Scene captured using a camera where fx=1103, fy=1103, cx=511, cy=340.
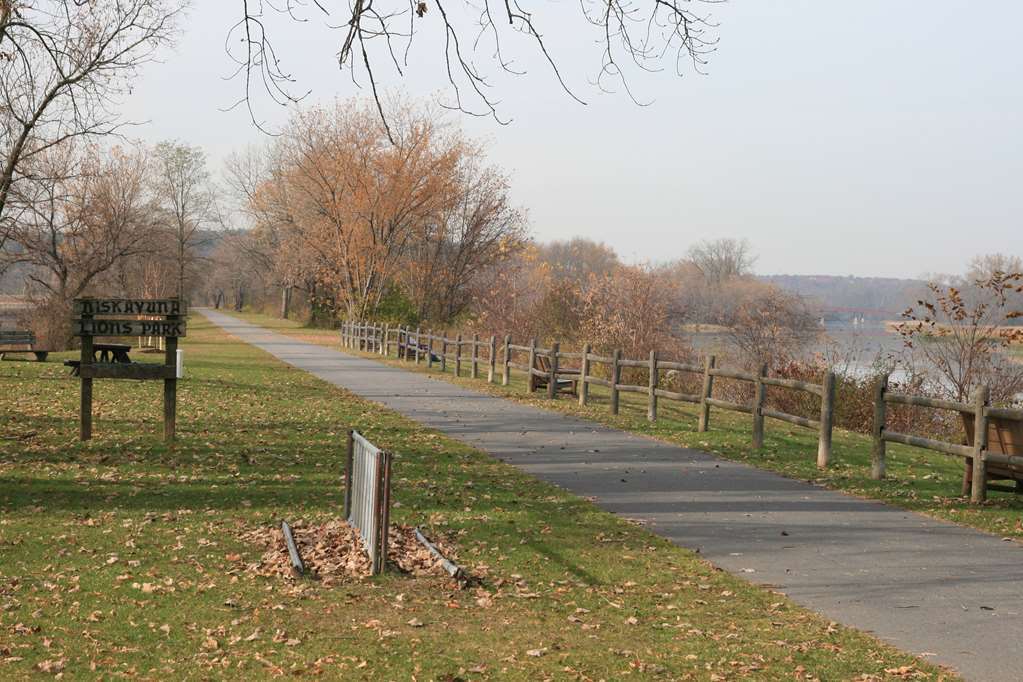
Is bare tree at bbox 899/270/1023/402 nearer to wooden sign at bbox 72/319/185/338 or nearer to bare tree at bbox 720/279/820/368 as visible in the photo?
bare tree at bbox 720/279/820/368

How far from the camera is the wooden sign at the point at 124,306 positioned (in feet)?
48.8

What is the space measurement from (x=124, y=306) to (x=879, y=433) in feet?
32.9

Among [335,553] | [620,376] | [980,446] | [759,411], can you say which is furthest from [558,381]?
[335,553]

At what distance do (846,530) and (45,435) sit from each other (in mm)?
11350

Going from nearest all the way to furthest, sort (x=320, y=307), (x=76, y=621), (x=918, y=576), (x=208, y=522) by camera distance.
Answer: (x=76, y=621)
(x=918, y=576)
(x=208, y=522)
(x=320, y=307)

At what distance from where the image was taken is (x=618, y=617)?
23.5ft

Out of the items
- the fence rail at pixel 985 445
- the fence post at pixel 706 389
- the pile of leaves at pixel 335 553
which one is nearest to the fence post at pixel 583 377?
the fence post at pixel 706 389

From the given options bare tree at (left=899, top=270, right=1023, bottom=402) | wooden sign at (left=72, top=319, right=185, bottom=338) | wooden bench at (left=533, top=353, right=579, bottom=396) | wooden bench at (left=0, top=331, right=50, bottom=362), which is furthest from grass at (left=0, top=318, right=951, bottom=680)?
wooden bench at (left=0, top=331, right=50, bottom=362)

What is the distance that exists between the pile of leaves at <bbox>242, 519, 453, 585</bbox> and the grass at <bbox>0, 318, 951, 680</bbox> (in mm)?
174

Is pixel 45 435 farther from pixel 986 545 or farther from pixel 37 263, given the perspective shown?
pixel 37 263

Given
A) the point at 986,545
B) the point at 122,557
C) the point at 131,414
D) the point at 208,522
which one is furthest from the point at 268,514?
the point at 131,414

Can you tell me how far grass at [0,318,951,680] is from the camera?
6117 millimetres

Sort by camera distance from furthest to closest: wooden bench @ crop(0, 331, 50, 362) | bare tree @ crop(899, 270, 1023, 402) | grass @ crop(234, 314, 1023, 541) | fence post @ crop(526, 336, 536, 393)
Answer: wooden bench @ crop(0, 331, 50, 362) < fence post @ crop(526, 336, 536, 393) < bare tree @ crop(899, 270, 1023, 402) < grass @ crop(234, 314, 1023, 541)

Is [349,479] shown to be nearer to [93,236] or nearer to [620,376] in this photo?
[620,376]
